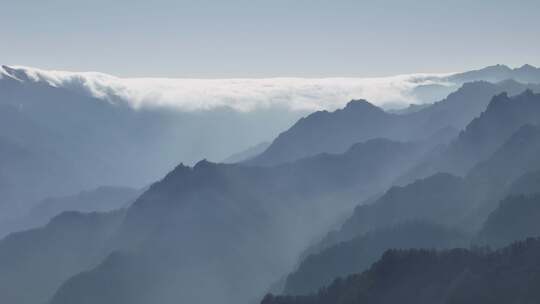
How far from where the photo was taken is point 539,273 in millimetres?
179250

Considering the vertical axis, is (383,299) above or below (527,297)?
above

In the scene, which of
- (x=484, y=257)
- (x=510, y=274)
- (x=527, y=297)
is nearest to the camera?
(x=527, y=297)

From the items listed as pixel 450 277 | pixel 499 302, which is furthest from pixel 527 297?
pixel 450 277

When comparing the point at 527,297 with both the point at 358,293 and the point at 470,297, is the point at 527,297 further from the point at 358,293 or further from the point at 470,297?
the point at 358,293

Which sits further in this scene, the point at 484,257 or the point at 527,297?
the point at 484,257

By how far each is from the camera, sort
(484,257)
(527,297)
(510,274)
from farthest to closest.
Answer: (484,257) → (510,274) → (527,297)

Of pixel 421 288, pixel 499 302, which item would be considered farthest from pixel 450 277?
pixel 499 302

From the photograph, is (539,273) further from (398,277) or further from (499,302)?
(398,277)

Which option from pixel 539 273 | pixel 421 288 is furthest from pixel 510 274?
pixel 421 288

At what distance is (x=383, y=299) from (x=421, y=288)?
32.6 feet

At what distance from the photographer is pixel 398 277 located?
652 ft

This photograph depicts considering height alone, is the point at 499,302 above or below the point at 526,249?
below

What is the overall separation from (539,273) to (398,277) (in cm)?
3601

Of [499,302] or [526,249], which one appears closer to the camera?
[499,302]
